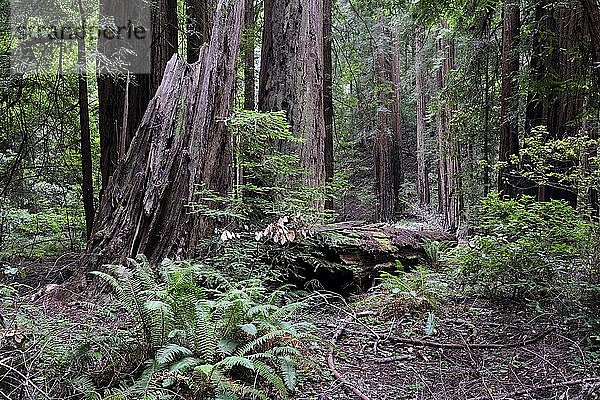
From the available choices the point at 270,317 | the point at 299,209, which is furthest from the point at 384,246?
the point at 270,317

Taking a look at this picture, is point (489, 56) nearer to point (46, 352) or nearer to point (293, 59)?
point (293, 59)

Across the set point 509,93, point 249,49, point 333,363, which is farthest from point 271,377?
point 509,93

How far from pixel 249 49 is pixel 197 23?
5.29 ft

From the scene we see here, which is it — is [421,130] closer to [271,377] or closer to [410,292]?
[410,292]

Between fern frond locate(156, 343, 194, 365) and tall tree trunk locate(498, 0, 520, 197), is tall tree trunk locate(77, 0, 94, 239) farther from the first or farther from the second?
tall tree trunk locate(498, 0, 520, 197)

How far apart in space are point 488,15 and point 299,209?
8003mm

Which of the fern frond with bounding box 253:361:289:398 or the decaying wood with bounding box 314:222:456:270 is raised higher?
the decaying wood with bounding box 314:222:456:270

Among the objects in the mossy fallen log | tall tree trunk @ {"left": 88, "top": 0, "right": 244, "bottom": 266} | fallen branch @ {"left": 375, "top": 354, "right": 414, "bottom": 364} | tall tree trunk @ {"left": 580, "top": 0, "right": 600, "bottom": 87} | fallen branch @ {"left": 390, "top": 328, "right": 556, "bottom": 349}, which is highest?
tall tree trunk @ {"left": 580, "top": 0, "right": 600, "bottom": 87}

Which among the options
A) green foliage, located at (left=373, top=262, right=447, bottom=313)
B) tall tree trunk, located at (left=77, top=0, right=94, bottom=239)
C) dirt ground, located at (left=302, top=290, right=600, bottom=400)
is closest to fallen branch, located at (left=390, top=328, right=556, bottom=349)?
dirt ground, located at (left=302, top=290, right=600, bottom=400)

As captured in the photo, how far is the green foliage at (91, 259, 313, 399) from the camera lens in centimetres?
273

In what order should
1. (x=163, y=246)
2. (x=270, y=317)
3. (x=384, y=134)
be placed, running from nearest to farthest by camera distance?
(x=270, y=317), (x=163, y=246), (x=384, y=134)

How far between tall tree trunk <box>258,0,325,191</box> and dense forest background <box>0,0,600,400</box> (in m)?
0.03

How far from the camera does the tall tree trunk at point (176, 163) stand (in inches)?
209

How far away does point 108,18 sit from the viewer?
23.2 feet
